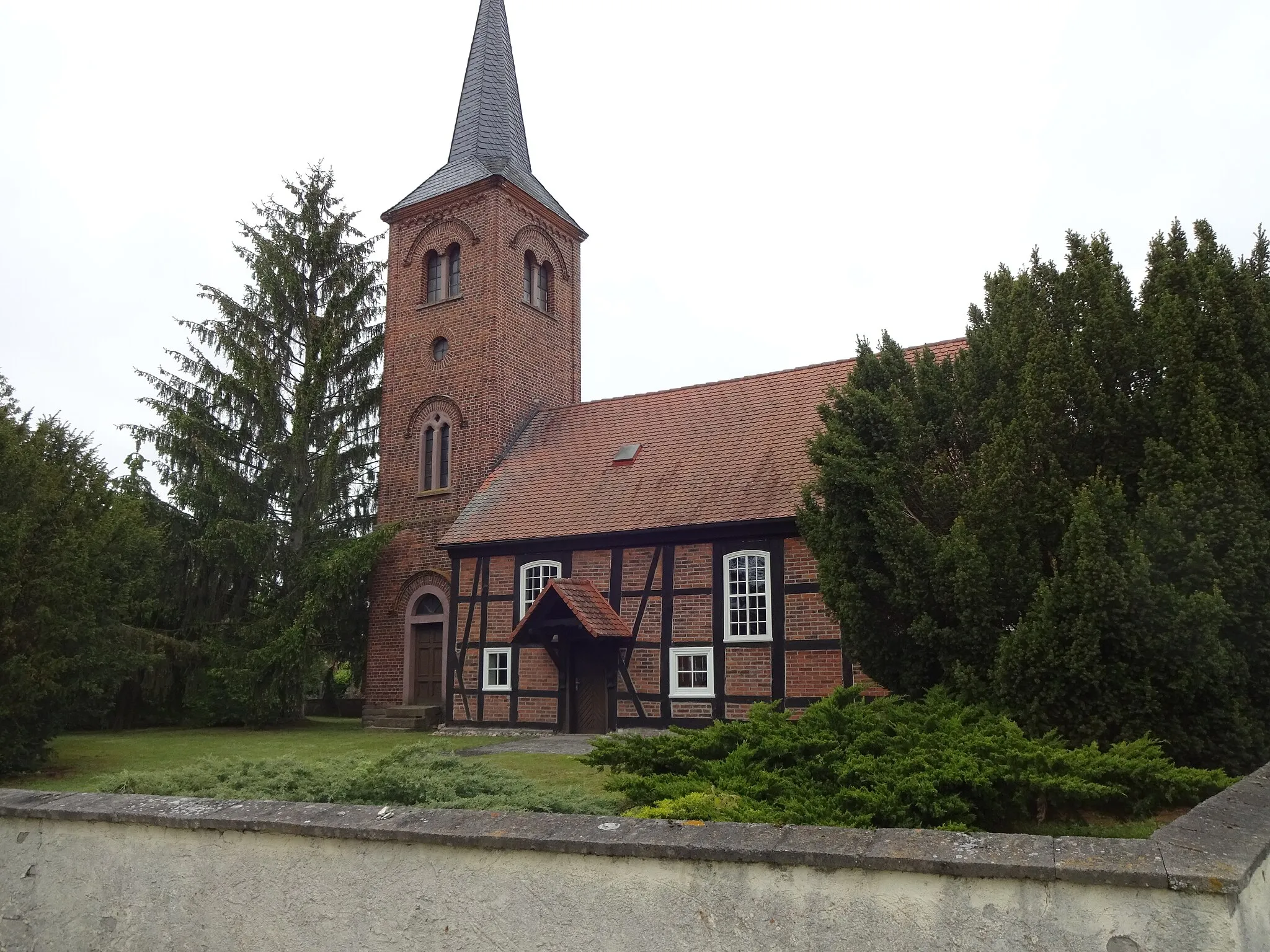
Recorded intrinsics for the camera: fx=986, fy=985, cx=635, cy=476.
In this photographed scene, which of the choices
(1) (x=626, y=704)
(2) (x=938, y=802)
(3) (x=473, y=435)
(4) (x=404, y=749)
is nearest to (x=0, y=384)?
(3) (x=473, y=435)

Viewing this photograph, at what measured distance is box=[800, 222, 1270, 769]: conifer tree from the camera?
27.0 feet

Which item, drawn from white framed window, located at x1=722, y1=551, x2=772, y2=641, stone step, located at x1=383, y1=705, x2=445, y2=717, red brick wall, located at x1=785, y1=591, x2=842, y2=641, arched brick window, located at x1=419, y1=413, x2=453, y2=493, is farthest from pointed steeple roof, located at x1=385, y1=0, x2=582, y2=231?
red brick wall, located at x1=785, y1=591, x2=842, y2=641

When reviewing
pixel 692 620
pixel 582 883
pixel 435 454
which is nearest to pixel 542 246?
pixel 435 454

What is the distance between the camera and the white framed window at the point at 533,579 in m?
18.4

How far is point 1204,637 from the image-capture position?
7.85 m

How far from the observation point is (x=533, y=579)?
18.6m

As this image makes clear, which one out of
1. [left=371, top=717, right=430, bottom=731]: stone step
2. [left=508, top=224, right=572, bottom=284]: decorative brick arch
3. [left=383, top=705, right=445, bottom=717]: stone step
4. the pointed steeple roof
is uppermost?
the pointed steeple roof

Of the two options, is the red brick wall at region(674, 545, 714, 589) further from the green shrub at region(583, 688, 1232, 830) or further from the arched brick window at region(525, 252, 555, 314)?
the green shrub at region(583, 688, 1232, 830)

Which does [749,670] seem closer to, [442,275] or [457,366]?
[457,366]

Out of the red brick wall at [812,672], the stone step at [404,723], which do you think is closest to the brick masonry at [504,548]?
the red brick wall at [812,672]

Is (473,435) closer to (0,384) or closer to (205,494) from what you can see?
(205,494)

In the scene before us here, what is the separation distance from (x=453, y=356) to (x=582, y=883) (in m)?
19.3

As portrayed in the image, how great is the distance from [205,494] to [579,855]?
67.0 ft

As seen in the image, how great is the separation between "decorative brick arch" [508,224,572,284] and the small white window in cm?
1112
